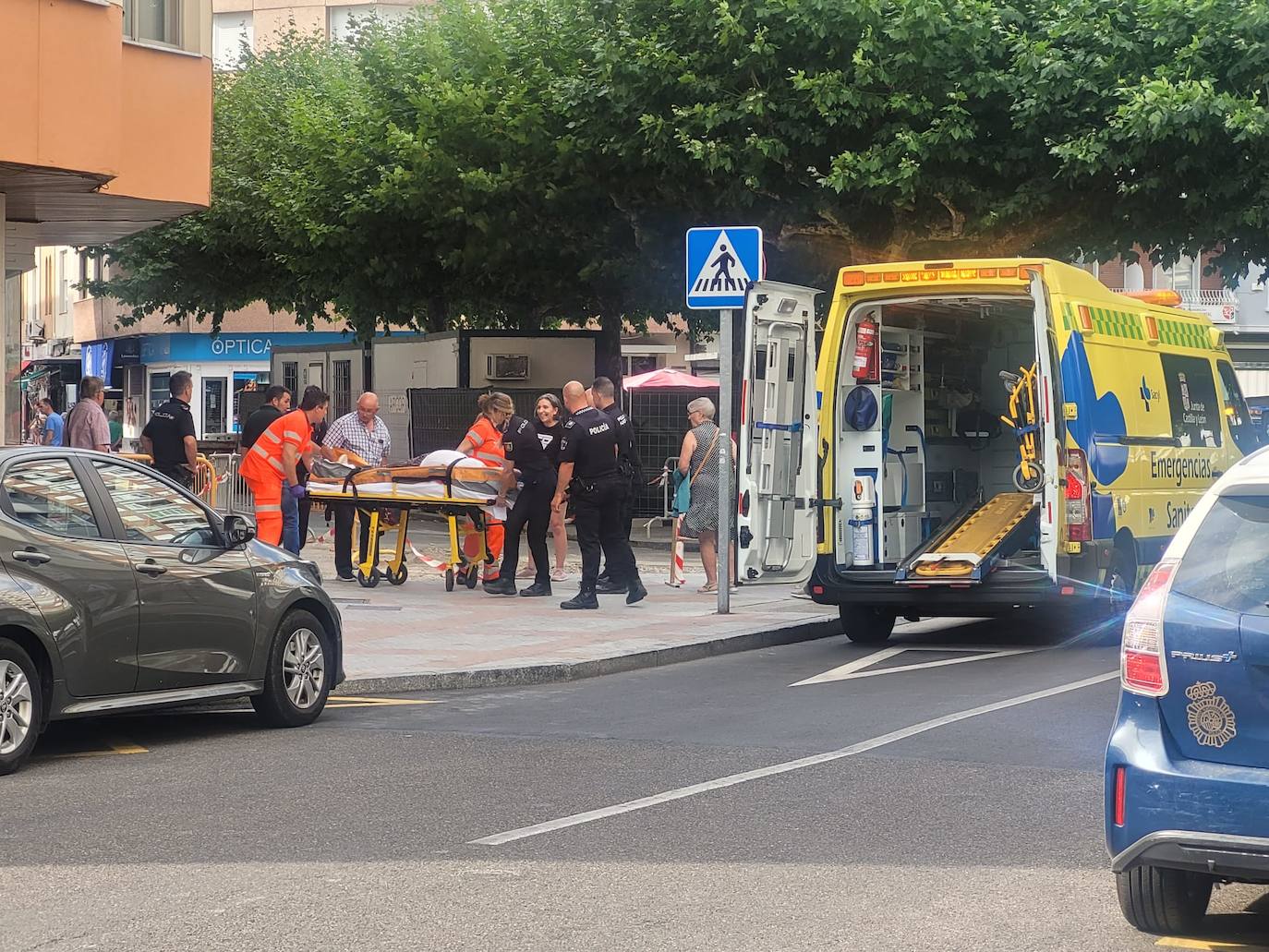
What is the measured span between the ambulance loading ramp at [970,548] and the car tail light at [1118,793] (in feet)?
27.1

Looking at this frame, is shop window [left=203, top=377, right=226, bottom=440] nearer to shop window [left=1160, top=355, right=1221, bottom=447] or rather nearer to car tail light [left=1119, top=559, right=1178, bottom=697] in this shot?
shop window [left=1160, top=355, right=1221, bottom=447]

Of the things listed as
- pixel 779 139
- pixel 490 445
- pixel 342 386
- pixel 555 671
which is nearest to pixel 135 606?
pixel 555 671

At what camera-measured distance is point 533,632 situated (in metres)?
14.6

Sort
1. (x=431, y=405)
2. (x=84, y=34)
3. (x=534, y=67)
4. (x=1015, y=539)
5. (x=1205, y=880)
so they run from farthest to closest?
(x=431, y=405) → (x=534, y=67) → (x=84, y=34) → (x=1015, y=539) → (x=1205, y=880)

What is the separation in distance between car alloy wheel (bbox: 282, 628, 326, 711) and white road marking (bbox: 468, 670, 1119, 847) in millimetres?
2815

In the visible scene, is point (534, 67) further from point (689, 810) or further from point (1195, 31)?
point (689, 810)

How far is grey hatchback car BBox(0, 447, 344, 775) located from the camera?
8.55 metres

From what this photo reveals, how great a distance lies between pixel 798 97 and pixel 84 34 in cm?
912

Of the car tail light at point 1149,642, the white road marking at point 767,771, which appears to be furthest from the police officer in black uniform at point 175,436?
the car tail light at point 1149,642

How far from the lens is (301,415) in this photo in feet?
55.6

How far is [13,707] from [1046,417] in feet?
24.0

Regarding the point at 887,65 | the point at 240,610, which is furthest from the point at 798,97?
the point at 240,610

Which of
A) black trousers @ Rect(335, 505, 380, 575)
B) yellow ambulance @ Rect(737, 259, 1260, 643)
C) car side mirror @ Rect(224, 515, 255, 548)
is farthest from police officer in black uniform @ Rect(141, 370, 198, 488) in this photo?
car side mirror @ Rect(224, 515, 255, 548)

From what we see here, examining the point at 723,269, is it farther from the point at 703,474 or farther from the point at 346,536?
the point at 346,536
